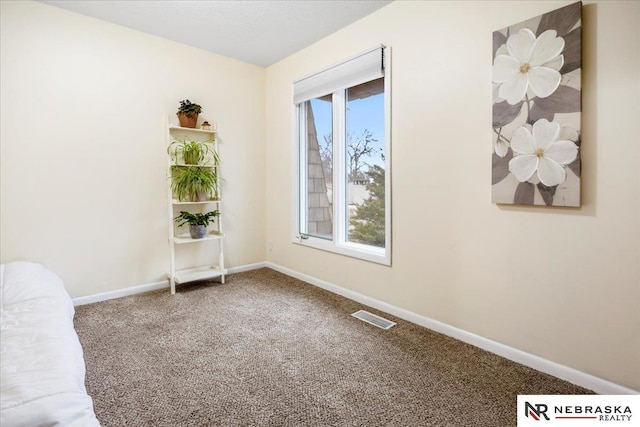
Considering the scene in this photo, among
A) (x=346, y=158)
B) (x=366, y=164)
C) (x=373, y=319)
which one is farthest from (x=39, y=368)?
(x=346, y=158)

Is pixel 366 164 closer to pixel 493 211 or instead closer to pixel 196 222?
pixel 493 211

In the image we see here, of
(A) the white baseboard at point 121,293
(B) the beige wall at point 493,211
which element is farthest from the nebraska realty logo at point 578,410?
(A) the white baseboard at point 121,293

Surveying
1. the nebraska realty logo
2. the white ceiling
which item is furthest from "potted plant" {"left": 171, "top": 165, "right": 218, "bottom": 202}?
the nebraska realty logo

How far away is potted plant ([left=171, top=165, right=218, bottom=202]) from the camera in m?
3.24

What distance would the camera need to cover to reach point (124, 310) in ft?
8.95

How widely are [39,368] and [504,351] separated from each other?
227 centimetres

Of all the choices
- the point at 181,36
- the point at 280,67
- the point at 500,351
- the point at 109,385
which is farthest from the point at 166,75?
the point at 500,351

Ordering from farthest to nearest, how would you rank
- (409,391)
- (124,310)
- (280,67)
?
(280,67) → (124,310) → (409,391)

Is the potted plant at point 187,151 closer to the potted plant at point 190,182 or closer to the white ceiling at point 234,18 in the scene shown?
the potted plant at point 190,182

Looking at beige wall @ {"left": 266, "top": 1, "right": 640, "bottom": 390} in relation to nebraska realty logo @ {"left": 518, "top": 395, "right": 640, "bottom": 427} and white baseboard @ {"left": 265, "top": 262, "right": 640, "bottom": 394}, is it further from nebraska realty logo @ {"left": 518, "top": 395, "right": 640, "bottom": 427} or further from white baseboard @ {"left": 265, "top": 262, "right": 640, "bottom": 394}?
nebraska realty logo @ {"left": 518, "top": 395, "right": 640, "bottom": 427}

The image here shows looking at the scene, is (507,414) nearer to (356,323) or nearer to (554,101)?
(356,323)

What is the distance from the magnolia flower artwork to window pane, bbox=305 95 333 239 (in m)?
1.67

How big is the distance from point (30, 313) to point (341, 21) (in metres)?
2.96

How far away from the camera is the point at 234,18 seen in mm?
2811
